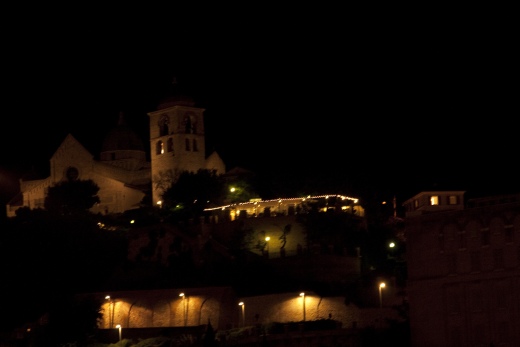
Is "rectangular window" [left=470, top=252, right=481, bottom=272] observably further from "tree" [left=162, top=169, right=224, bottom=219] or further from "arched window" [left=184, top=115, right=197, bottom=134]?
"arched window" [left=184, top=115, right=197, bottom=134]

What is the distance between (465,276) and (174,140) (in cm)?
4268

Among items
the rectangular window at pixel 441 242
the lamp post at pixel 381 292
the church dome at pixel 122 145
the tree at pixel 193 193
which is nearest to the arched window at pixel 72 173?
the church dome at pixel 122 145

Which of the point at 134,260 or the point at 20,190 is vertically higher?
the point at 20,190

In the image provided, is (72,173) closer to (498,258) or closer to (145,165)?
(145,165)

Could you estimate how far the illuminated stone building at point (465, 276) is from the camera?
6194 cm

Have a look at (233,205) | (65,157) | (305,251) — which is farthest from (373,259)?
(65,157)

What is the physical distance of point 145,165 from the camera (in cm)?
11188

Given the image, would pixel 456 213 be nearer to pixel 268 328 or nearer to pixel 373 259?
pixel 268 328

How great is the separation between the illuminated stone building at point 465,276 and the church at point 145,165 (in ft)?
125

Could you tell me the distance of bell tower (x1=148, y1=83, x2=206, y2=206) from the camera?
102438 mm

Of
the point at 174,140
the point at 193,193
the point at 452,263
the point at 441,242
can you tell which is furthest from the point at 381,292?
the point at 174,140

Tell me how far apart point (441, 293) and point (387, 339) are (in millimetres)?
2988

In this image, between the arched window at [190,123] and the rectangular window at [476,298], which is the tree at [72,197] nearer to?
the arched window at [190,123]

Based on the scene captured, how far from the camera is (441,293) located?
64250 millimetres
